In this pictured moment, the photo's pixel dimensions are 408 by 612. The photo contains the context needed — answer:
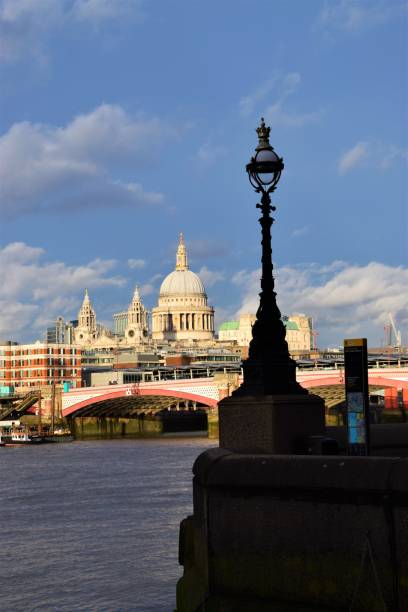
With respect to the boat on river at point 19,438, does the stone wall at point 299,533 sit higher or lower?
lower

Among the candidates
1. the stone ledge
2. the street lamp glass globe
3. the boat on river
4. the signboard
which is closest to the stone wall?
the stone ledge

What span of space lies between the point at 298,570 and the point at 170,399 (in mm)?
99926

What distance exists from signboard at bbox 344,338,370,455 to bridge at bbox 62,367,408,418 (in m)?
70.8

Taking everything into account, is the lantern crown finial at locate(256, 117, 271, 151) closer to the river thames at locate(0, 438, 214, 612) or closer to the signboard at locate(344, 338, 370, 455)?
the signboard at locate(344, 338, 370, 455)

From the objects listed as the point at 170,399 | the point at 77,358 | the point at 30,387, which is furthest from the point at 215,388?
the point at 77,358

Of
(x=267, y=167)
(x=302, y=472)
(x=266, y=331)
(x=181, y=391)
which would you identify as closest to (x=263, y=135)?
(x=267, y=167)

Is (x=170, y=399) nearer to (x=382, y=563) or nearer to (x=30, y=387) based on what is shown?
(x=30, y=387)

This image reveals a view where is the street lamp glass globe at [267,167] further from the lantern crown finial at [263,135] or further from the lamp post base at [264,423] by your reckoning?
the lamp post base at [264,423]

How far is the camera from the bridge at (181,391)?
88812 millimetres

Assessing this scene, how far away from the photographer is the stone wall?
1020 cm

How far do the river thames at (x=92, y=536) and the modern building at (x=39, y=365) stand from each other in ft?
240

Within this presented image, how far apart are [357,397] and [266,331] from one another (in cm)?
144

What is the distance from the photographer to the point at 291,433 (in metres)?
13.2

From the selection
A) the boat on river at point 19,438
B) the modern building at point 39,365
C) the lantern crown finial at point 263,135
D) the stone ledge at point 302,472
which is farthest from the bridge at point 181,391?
the stone ledge at point 302,472
